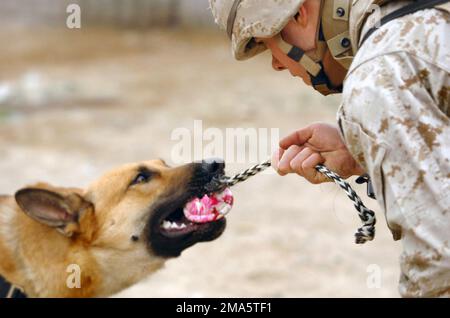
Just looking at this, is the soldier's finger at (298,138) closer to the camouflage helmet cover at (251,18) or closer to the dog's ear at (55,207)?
the camouflage helmet cover at (251,18)

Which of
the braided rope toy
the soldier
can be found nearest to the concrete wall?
the braided rope toy

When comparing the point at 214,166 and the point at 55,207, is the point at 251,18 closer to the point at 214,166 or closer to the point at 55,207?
the point at 214,166

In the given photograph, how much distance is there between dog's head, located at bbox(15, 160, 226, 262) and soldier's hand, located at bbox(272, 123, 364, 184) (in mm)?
1465

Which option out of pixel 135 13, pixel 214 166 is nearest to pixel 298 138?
pixel 214 166

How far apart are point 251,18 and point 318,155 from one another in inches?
19.9

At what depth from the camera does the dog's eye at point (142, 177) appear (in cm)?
464

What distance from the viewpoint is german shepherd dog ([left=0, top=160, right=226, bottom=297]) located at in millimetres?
4410

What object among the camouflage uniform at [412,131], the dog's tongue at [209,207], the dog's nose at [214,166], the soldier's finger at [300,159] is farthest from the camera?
the dog's nose at [214,166]

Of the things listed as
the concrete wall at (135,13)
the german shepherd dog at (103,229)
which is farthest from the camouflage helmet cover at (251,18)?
the concrete wall at (135,13)

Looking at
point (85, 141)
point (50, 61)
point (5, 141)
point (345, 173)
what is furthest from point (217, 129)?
point (345, 173)

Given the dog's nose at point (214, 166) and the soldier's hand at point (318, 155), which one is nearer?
the soldier's hand at point (318, 155)

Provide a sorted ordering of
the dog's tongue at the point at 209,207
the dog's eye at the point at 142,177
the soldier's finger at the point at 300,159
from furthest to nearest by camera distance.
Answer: the dog's eye at the point at 142,177
the dog's tongue at the point at 209,207
the soldier's finger at the point at 300,159

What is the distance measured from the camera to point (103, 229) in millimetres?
4574

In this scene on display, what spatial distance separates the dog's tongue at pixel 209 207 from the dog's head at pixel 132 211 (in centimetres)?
4
